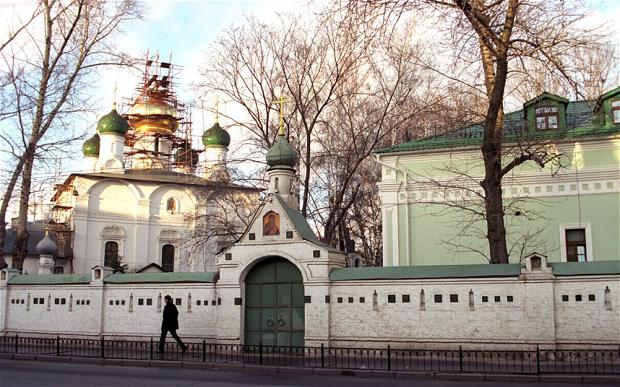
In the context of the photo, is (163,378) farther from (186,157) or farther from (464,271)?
(186,157)

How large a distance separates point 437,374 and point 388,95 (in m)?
16.5

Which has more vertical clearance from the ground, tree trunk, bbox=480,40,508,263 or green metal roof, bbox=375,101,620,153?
green metal roof, bbox=375,101,620,153

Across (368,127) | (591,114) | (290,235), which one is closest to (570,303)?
(290,235)

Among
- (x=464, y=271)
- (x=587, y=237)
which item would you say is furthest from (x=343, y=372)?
(x=587, y=237)

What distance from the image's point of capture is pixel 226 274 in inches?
765

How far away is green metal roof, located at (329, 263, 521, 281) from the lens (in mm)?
16812

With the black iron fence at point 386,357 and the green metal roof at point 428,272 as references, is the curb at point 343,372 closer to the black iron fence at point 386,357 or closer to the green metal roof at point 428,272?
the black iron fence at point 386,357

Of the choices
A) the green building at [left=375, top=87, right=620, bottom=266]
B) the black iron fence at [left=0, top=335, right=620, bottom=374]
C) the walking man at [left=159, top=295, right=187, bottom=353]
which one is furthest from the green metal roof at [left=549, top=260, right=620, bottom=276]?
the walking man at [left=159, top=295, right=187, bottom=353]

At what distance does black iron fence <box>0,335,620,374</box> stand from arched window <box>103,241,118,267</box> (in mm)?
31626

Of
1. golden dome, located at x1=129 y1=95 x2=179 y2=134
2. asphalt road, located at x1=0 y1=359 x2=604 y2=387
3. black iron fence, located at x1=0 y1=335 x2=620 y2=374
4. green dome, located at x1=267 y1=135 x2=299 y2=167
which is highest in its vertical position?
golden dome, located at x1=129 y1=95 x2=179 y2=134

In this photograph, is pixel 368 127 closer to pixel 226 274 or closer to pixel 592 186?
pixel 592 186

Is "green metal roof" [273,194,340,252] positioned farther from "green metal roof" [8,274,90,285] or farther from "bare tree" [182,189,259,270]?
"bare tree" [182,189,259,270]

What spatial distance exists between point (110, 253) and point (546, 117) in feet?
122

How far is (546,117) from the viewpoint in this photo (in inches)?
938
